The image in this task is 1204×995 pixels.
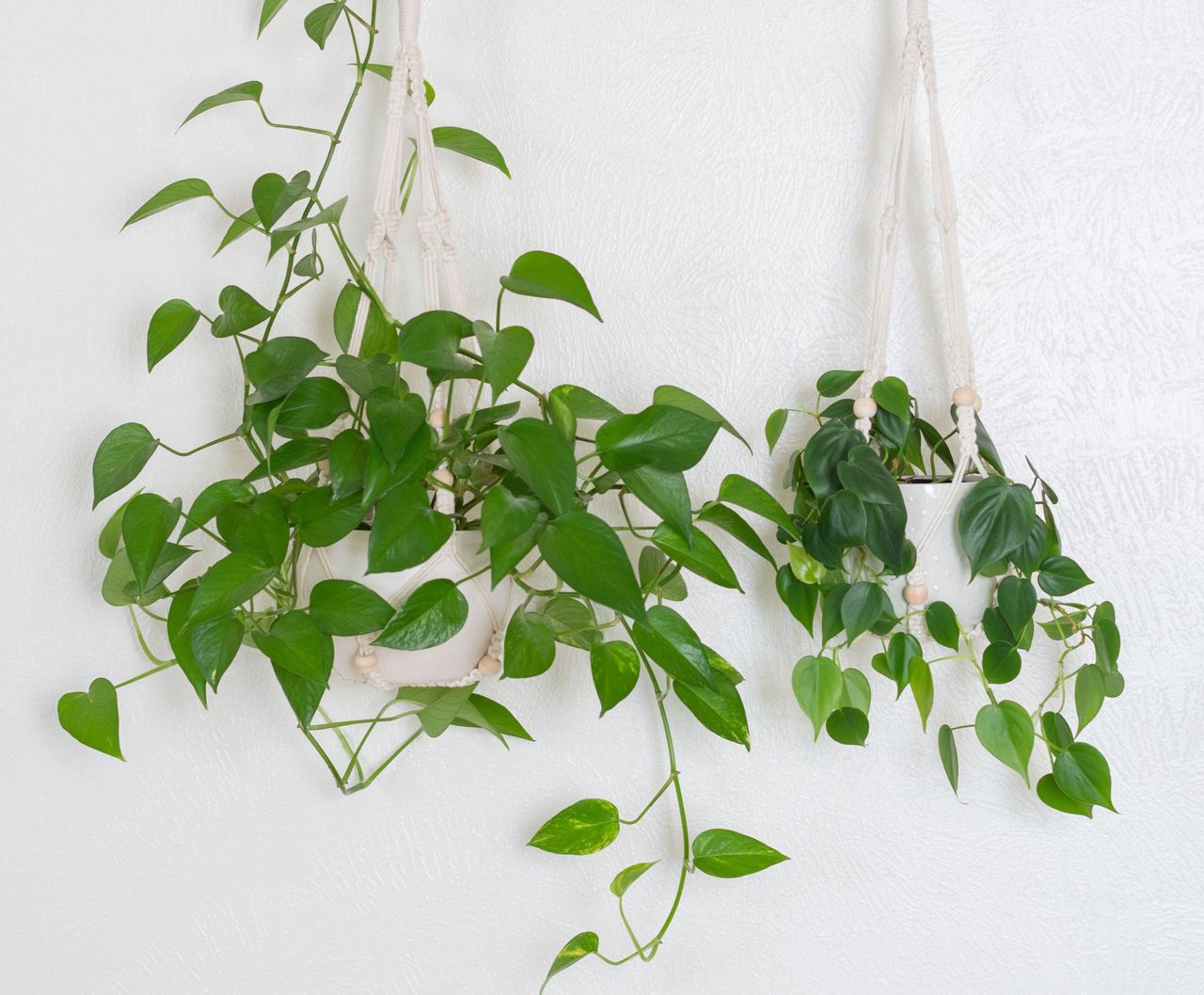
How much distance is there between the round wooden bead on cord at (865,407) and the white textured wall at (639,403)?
0.14 meters

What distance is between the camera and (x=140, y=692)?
3.20 ft

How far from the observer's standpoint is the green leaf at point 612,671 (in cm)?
77

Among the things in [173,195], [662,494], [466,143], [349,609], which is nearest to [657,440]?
[662,494]

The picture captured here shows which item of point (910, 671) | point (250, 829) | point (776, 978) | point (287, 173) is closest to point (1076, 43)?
point (910, 671)

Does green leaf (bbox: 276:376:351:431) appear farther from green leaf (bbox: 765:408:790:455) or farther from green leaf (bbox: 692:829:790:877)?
green leaf (bbox: 692:829:790:877)

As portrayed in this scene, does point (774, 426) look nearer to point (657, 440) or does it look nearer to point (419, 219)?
point (657, 440)

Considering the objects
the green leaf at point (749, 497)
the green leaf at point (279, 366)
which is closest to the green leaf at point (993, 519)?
the green leaf at point (749, 497)

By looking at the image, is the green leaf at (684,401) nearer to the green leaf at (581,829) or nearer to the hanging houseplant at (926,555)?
the hanging houseplant at (926,555)

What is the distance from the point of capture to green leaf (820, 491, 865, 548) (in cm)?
76

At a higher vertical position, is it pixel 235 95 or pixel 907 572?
pixel 235 95

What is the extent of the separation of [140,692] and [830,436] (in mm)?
666

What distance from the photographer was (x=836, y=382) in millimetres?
849

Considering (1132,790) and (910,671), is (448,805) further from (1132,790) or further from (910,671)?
(1132,790)

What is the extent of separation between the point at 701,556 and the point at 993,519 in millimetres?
214
